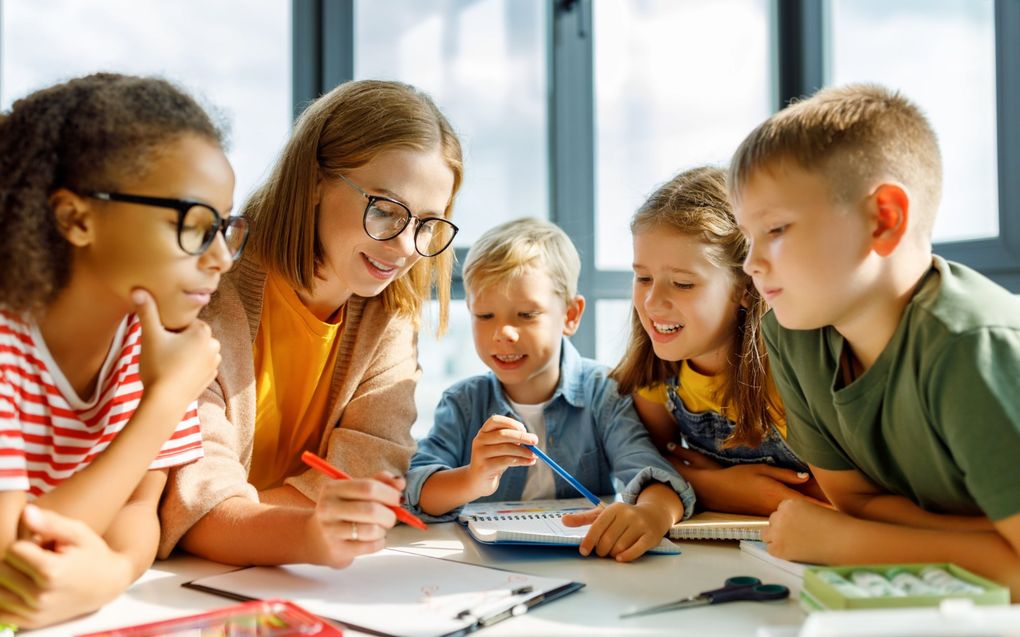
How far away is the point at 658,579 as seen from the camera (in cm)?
94

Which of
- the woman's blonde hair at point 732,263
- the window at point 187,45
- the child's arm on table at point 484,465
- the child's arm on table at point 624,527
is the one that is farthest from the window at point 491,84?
the child's arm on table at point 624,527

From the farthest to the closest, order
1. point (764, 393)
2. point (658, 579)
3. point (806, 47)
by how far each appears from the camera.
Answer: point (806, 47), point (764, 393), point (658, 579)

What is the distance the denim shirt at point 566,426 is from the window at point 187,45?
1016 mm

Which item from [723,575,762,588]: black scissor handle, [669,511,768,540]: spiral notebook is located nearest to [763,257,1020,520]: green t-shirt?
[669,511,768,540]: spiral notebook

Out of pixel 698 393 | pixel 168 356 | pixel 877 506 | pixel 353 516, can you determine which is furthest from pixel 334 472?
pixel 698 393

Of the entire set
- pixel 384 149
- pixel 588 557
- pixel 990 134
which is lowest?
pixel 588 557

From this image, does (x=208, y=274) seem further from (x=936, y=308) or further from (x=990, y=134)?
(x=990, y=134)

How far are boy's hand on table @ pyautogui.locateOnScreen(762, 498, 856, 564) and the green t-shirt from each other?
0.10m

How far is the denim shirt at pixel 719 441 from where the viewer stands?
1.36 m

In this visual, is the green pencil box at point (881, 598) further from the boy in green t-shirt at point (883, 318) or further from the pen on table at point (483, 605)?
the pen on table at point (483, 605)

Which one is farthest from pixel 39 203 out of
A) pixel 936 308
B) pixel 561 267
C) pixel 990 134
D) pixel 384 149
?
pixel 990 134

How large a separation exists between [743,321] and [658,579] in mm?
594

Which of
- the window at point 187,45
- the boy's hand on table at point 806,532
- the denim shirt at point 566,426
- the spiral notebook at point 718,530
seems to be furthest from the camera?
the window at point 187,45

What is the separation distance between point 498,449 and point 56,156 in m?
0.63
